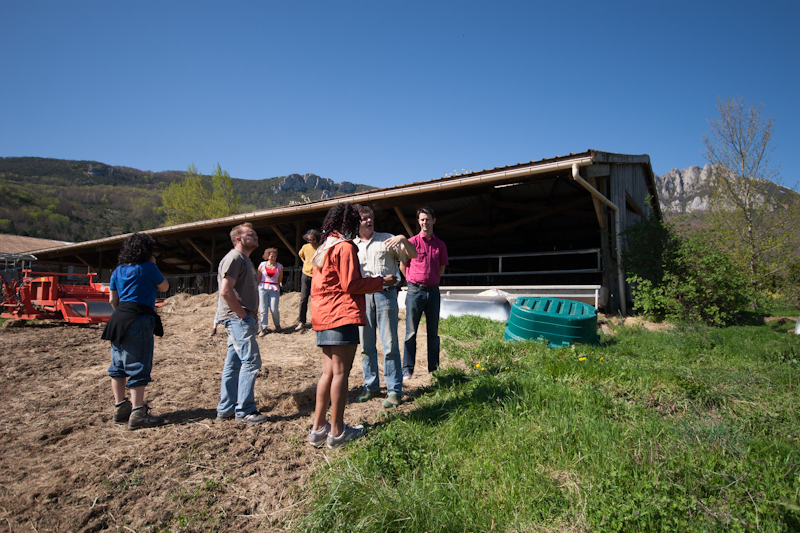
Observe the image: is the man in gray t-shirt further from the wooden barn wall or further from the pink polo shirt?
the wooden barn wall

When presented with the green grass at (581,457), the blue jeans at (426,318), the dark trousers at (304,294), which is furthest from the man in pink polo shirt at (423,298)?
the dark trousers at (304,294)

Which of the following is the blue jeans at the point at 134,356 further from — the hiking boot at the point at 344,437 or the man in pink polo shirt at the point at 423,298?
the man in pink polo shirt at the point at 423,298

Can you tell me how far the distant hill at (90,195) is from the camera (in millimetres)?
49281

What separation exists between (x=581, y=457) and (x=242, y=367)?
2469 millimetres

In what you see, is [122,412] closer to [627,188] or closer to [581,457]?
[581,457]

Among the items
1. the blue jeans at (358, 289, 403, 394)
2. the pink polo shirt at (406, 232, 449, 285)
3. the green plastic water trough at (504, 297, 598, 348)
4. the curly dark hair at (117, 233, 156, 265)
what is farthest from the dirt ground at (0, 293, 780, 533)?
the green plastic water trough at (504, 297, 598, 348)

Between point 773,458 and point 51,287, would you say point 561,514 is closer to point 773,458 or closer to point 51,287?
point 773,458

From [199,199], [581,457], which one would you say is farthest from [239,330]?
[199,199]

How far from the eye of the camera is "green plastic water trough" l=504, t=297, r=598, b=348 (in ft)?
16.1

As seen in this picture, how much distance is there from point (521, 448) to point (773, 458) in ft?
4.23

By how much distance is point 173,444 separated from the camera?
8.78ft

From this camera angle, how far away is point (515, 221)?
10.9 meters

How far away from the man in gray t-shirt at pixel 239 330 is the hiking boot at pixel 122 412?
2.29 ft

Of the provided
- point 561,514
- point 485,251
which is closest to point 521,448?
point 561,514
